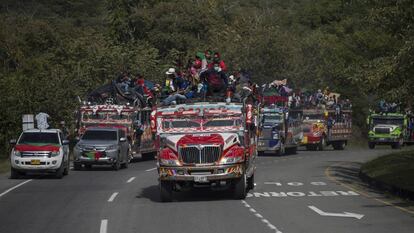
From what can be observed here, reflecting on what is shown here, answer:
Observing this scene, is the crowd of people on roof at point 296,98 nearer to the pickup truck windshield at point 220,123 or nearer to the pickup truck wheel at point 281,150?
the pickup truck wheel at point 281,150

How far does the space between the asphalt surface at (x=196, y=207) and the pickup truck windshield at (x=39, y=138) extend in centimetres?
141

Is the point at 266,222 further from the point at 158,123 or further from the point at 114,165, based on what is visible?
the point at 114,165

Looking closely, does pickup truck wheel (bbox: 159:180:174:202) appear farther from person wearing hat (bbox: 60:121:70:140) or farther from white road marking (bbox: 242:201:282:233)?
person wearing hat (bbox: 60:121:70:140)

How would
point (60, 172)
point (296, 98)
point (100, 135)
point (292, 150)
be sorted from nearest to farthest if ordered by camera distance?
point (60, 172), point (100, 135), point (292, 150), point (296, 98)

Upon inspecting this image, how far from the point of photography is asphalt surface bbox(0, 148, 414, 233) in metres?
18.0

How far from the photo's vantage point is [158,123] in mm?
24312

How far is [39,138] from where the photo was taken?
32.8m

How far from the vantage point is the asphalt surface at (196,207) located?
1797 cm

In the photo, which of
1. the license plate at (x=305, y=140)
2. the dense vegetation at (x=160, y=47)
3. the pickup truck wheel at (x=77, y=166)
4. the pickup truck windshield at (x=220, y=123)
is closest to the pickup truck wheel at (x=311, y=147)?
the license plate at (x=305, y=140)

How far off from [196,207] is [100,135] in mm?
16759

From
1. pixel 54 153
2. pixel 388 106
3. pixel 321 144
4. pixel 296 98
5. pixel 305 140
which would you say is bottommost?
pixel 321 144

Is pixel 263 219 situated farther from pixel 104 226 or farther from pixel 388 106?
pixel 388 106

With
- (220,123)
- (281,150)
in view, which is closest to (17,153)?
(220,123)

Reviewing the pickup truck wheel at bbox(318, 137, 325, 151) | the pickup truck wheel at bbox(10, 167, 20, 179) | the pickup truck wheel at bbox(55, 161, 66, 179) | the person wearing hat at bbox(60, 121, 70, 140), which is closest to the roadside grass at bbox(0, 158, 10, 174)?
the person wearing hat at bbox(60, 121, 70, 140)
